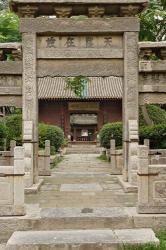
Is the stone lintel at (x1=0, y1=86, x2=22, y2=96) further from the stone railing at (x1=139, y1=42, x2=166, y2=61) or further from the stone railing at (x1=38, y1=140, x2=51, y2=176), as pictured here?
the stone railing at (x1=38, y1=140, x2=51, y2=176)

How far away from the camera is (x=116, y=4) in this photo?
39.4ft

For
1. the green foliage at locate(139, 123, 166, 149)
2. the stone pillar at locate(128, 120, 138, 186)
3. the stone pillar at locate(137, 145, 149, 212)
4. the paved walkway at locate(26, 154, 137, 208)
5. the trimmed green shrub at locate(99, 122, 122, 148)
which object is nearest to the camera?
the stone pillar at locate(137, 145, 149, 212)

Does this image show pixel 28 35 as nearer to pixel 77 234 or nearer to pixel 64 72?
pixel 64 72

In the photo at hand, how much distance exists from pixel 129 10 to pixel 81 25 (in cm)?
133

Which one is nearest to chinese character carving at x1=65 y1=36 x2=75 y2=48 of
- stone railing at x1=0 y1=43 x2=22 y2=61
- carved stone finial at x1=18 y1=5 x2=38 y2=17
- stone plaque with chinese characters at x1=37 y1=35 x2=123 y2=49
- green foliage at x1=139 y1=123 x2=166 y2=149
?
stone plaque with chinese characters at x1=37 y1=35 x2=123 y2=49

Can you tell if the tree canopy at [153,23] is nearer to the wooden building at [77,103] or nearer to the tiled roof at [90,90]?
the tiled roof at [90,90]

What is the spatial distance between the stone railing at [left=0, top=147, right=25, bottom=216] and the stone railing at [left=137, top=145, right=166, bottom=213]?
2.09m

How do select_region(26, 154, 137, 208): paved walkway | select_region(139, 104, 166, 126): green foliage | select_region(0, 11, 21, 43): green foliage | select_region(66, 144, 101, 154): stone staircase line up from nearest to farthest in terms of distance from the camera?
1. select_region(26, 154, 137, 208): paved walkway
2. select_region(0, 11, 21, 43): green foliage
3. select_region(139, 104, 166, 126): green foliage
4. select_region(66, 144, 101, 154): stone staircase

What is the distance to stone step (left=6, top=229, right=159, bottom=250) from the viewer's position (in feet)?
22.1

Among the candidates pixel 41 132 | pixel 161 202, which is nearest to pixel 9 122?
pixel 41 132

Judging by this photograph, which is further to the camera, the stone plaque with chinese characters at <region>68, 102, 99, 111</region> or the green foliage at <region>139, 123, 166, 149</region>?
the stone plaque with chinese characters at <region>68, 102, 99, 111</region>

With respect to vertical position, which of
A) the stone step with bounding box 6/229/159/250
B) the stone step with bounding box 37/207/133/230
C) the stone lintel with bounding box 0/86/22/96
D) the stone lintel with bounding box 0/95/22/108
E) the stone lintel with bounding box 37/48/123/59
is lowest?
the stone step with bounding box 6/229/159/250

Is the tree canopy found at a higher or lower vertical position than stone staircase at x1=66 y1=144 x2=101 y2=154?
higher

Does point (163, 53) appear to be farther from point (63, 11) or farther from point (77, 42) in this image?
point (63, 11)
